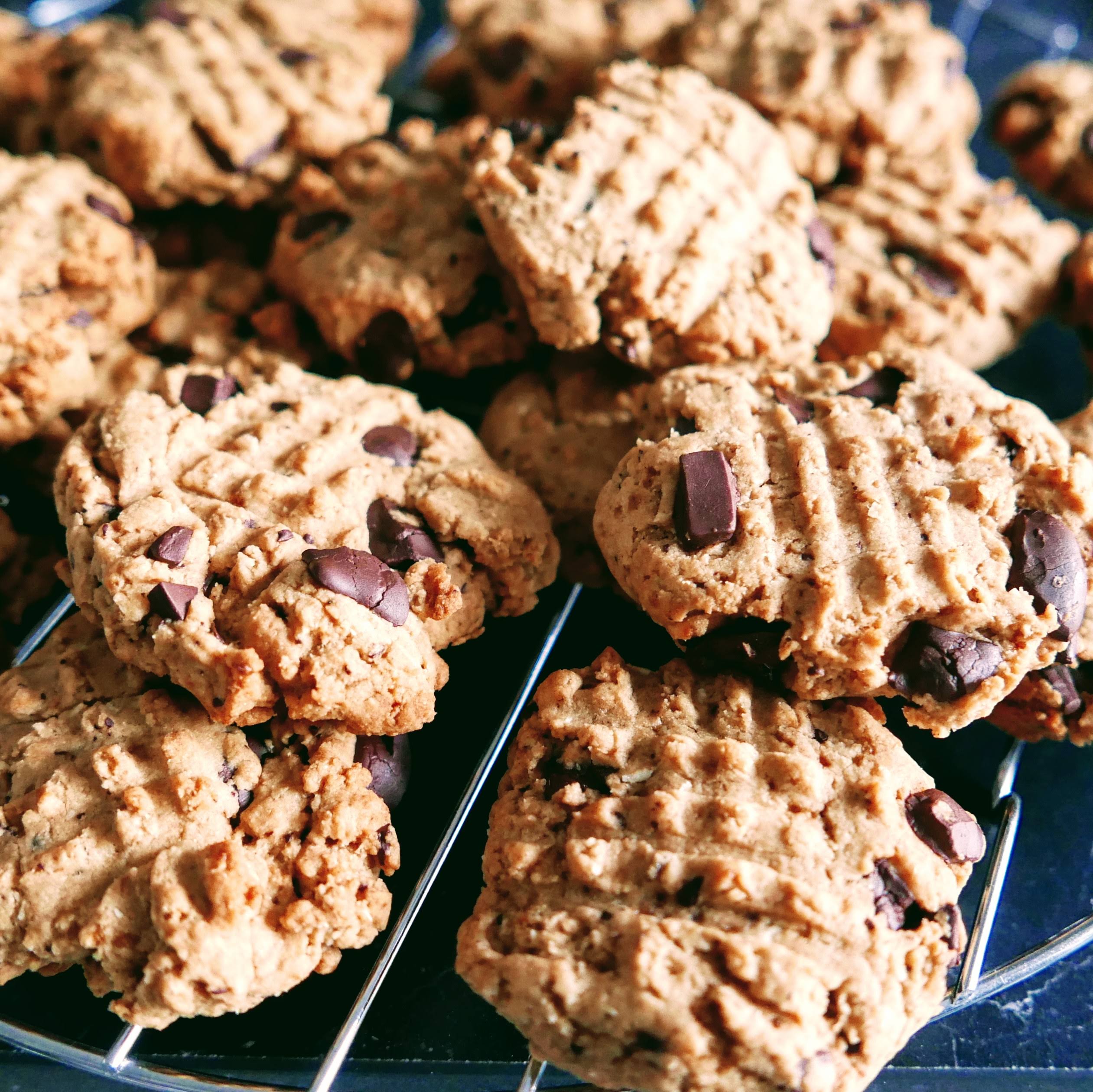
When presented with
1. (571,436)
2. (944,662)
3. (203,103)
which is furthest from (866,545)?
(203,103)

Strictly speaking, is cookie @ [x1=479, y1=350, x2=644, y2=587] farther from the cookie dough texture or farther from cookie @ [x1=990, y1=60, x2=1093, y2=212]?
cookie @ [x1=990, y1=60, x2=1093, y2=212]

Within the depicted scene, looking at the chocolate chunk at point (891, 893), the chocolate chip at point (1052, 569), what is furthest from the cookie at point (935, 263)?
the chocolate chunk at point (891, 893)

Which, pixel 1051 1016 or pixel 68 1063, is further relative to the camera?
pixel 1051 1016

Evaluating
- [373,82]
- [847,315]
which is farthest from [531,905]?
[373,82]

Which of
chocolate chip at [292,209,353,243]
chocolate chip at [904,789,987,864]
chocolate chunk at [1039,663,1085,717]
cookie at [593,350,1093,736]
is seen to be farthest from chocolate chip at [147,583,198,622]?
chocolate chunk at [1039,663,1085,717]

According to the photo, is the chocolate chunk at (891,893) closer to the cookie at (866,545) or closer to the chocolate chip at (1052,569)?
the cookie at (866,545)

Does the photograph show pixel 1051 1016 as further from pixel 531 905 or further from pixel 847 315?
pixel 847 315

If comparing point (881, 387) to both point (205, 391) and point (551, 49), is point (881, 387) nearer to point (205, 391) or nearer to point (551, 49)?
point (205, 391)
